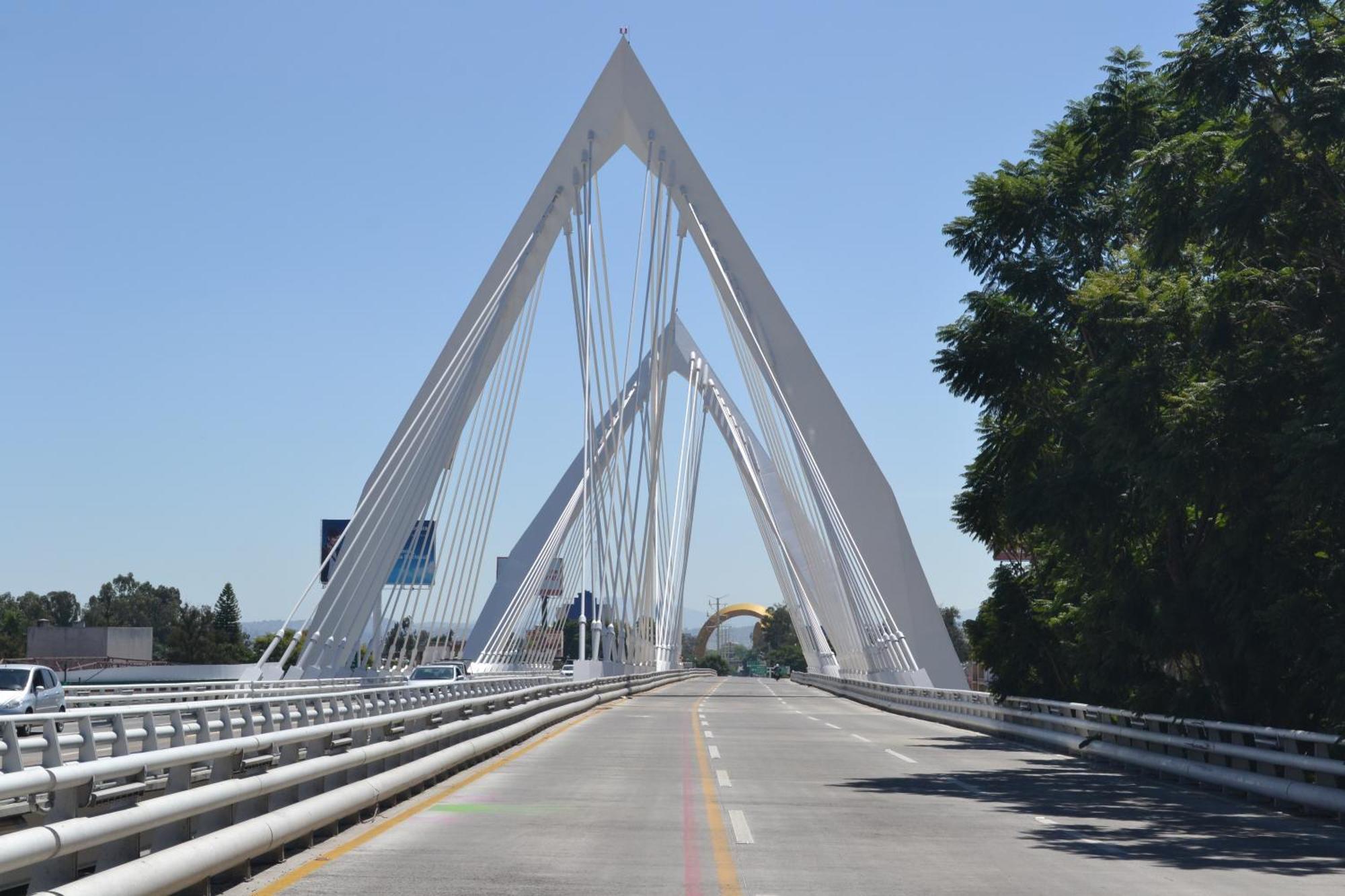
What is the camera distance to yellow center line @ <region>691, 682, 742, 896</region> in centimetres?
1036

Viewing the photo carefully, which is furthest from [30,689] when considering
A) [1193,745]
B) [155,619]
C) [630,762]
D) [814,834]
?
[155,619]

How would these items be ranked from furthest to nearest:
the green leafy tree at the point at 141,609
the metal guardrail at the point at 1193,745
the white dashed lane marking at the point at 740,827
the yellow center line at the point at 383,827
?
1. the green leafy tree at the point at 141,609
2. the metal guardrail at the point at 1193,745
3. the white dashed lane marking at the point at 740,827
4. the yellow center line at the point at 383,827

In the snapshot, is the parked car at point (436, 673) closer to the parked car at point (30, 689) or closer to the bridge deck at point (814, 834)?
the parked car at point (30, 689)

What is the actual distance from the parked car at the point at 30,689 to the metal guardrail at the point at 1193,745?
57.1 ft

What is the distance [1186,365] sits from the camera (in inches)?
790

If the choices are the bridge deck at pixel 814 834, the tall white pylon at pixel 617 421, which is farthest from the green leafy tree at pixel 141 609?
the bridge deck at pixel 814 834

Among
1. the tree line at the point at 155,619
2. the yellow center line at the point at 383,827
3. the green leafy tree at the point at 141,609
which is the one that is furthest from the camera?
the green leafy tree at the point at 141,609

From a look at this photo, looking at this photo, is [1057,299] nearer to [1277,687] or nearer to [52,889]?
[1277,687]

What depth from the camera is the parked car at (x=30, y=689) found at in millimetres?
24969

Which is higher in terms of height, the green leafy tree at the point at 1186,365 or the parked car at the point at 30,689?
the green leafy tree at the point at 1186,365

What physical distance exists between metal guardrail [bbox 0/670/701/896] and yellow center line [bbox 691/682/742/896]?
3.21m

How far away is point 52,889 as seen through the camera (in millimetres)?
7594

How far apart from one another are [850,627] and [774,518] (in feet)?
67.7

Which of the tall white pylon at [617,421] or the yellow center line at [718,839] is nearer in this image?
the yellow center line at [718,839]
